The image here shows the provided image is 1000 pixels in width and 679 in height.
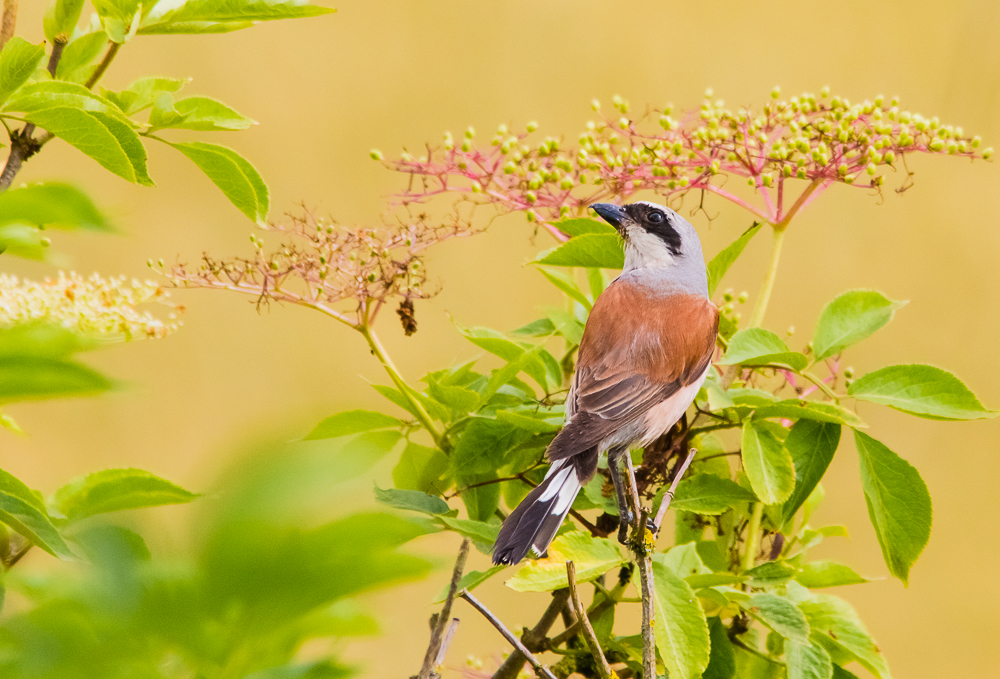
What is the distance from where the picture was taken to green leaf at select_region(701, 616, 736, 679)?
62cm

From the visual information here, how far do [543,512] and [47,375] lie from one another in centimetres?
41

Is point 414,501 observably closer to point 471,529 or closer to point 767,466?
point 471,529

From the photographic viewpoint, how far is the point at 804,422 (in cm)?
64

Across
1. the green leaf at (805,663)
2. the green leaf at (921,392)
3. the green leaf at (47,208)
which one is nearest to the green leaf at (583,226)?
the green leaf at (921,392)

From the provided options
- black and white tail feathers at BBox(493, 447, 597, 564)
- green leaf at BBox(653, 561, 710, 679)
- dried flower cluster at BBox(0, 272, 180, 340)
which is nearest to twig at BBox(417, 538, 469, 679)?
black and white tail feathers at BBox(493, 447, 597, 564)

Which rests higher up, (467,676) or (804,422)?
(804,422)

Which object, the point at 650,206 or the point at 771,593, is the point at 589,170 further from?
the point at 771,593

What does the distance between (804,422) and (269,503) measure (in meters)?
0.59

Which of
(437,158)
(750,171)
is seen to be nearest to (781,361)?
(750,171)

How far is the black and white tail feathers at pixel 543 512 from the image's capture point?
1.64 feet

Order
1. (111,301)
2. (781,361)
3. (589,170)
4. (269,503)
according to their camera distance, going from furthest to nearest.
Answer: (589,170) → (781,361) → (111,301) → (269,503)

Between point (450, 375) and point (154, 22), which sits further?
point (450, 375)

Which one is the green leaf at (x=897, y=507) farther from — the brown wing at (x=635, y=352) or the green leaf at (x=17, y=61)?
the green leaf at (x=17, y=61)

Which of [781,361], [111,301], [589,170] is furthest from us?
[589,170]
